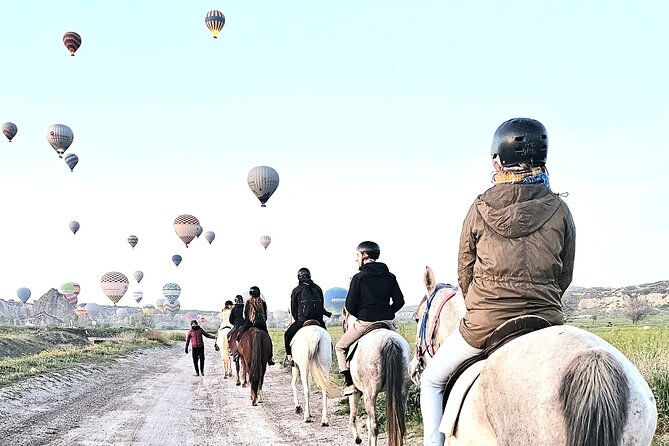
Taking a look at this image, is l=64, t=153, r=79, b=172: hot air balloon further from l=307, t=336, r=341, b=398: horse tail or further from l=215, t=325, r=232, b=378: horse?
l=307, t=336, r=341, b=398: horse tail

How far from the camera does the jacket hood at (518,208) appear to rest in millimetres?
3914

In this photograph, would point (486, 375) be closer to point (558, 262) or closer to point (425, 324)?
point (558, 262)

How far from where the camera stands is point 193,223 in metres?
61.1

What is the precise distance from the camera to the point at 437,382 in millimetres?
4582

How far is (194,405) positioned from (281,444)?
5.55 meters

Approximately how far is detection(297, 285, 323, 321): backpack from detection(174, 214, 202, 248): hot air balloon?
159 ft

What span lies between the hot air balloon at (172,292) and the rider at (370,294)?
9853 cm

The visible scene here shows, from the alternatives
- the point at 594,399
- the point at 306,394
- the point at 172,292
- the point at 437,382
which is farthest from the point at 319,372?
the point at 172,292

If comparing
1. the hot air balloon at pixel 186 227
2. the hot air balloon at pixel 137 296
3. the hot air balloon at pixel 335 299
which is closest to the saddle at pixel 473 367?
the hot air balloon at pixel 186 227

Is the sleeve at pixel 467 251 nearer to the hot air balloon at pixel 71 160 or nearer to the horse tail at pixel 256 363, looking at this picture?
the horse tail at pixel 256 363

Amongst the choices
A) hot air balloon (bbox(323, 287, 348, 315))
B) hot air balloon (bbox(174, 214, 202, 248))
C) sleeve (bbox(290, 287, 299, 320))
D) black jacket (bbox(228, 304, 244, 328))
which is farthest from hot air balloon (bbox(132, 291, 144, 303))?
sleeve (bbox(290, 287, 299, 320))

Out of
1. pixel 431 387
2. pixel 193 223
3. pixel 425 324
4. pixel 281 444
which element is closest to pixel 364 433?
pixel 281 444

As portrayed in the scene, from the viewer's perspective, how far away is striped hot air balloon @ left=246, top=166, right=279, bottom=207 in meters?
41.4

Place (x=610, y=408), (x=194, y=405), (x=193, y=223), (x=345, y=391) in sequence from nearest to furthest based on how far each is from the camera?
(x=610, y=408) → (x=345, y=391) → (x=194, y=405) → (x=193, y=223)
